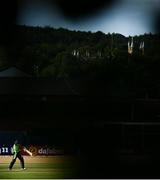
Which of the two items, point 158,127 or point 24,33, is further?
point 158,127

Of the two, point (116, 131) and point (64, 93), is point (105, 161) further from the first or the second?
point (64, 93)

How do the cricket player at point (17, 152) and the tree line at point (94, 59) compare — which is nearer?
the tree line at point (94, 59)

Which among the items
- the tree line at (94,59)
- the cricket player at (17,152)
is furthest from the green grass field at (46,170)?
the tree line at (94,59)

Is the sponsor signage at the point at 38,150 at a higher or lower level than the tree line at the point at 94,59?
lower

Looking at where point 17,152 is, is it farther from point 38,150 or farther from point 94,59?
point 94,59

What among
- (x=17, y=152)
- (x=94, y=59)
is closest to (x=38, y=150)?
(x=17, y=152)

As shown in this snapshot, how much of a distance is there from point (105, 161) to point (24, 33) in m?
0.50

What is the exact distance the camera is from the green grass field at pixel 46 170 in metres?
0.87

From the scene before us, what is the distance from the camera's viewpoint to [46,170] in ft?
3.12

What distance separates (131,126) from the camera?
98cm

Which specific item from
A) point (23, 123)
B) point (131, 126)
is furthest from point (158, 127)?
point (23, 123)

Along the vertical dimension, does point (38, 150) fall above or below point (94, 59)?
below

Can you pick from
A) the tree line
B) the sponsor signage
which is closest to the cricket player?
the sponsor signage

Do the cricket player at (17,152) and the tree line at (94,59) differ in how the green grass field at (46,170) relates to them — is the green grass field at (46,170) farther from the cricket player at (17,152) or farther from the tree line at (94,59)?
the tree line at (94,59)
